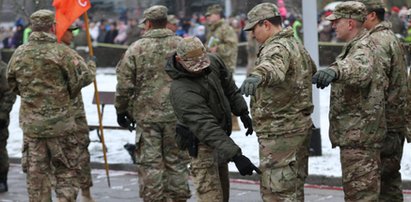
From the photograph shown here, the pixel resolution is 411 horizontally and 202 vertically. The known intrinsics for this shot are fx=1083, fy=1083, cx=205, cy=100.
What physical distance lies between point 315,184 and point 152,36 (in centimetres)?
306

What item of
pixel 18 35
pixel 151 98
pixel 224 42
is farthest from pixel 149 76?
pixel 18 35

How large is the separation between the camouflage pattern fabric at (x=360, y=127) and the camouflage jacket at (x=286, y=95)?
29cm

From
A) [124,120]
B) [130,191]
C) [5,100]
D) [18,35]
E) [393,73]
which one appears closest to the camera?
[393,73]

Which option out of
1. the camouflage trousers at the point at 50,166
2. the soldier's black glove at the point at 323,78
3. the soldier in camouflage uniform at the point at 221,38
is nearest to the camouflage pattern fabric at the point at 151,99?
the camouflage trousers at the point at 50,166

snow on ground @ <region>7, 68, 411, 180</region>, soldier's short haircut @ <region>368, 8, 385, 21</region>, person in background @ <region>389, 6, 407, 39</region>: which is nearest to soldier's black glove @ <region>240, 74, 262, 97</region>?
soldier's short haircut @ <region>368, 8, 385, 21</region>

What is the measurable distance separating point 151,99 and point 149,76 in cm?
23

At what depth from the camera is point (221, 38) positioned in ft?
55.9

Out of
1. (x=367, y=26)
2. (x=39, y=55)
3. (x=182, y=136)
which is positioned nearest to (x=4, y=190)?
(x=39, y=55)

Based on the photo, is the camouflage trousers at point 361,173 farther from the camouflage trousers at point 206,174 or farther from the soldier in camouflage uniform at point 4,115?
the soldier in camouflage uniform at point 4,115

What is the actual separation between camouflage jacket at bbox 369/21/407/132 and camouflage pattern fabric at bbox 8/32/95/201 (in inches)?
119

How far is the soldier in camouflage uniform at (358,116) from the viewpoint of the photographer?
8.88 m

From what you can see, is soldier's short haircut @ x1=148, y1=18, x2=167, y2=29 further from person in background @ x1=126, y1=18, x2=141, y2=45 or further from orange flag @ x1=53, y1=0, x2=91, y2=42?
person in background @ x1=126, y1=18, x2=141, y2=45

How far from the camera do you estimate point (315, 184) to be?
12672 millimetres

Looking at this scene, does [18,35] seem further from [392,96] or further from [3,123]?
[392,96]
